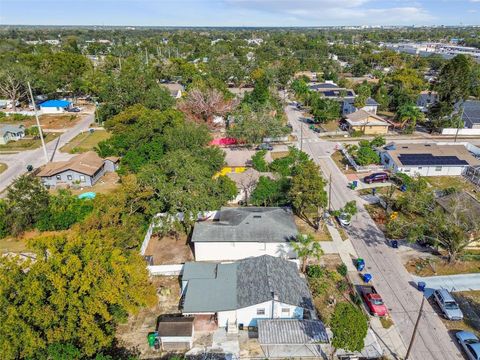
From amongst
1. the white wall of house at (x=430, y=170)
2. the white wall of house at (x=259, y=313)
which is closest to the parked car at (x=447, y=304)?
the white wall of house at (x=259, y=313)

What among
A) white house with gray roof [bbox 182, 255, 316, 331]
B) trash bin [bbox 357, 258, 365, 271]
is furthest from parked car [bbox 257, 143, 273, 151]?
white house with gray roof [bbox 182, 255, 316, 331]

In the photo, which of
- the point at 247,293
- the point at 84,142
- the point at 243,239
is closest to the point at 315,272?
the point at 243,239

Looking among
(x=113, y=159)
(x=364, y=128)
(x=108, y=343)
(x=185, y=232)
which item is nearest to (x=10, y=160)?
(x=113, y=159)

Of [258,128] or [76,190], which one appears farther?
[258,128]

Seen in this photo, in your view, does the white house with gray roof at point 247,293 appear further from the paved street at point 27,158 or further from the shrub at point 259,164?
the paved street at point 27,158

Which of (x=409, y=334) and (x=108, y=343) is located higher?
(x=108, y=343)

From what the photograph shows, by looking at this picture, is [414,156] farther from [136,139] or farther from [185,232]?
[136,139]
